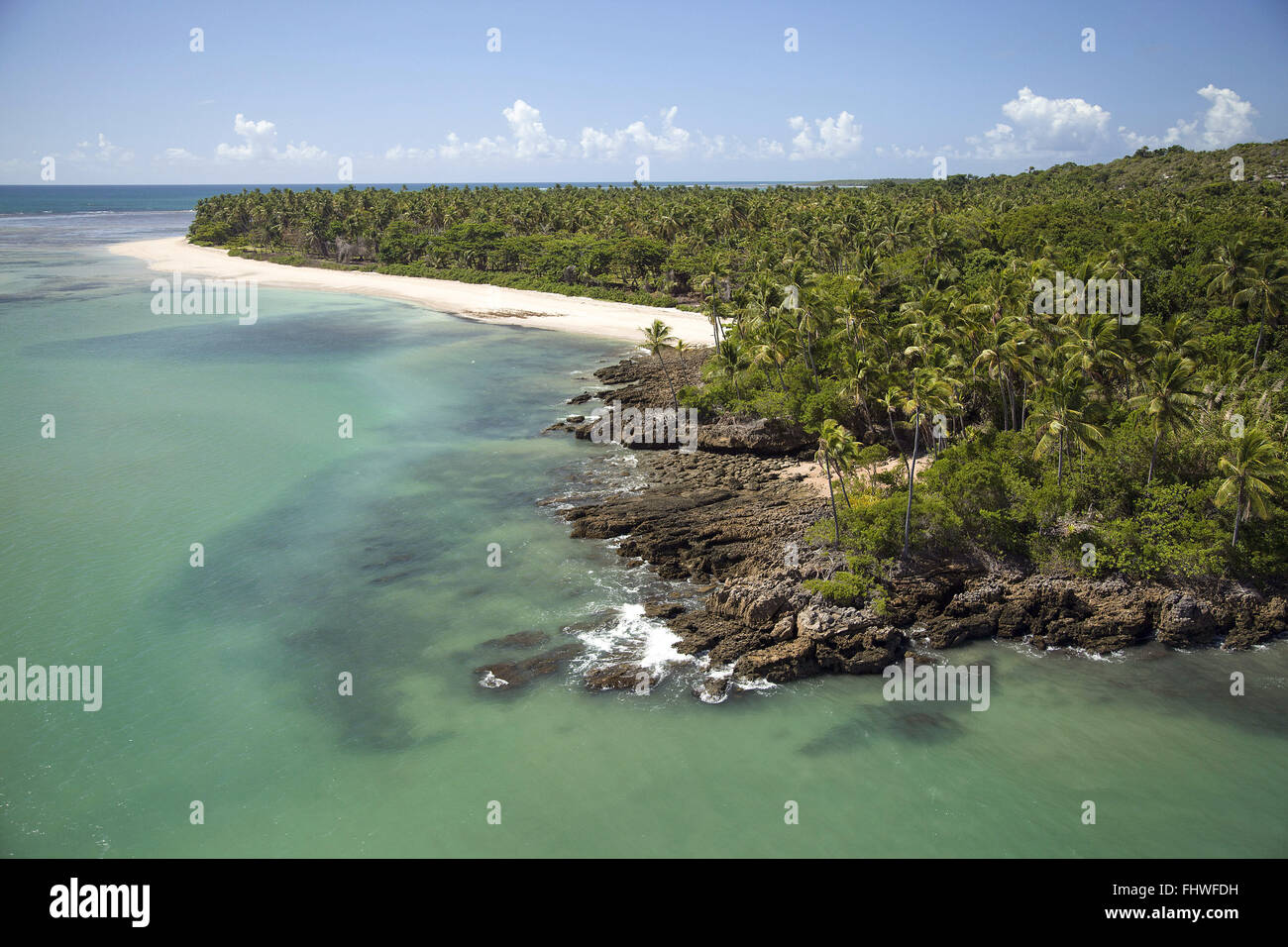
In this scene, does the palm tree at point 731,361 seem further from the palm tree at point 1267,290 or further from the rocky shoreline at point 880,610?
the palm tree at point 1267,290

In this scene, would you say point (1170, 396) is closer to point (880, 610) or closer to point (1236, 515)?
Result: point (1236, 515)

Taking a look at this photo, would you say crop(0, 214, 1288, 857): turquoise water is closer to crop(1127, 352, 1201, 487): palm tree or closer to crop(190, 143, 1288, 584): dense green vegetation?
crop(190, 143, 1288, 584): dense green vegetation

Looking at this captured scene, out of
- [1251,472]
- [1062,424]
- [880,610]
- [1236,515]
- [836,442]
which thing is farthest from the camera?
[1062,424]

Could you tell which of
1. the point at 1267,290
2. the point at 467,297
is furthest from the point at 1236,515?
the point at 467,297

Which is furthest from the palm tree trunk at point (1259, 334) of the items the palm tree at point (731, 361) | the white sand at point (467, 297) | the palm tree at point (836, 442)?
the white sand at point (467, 297)
